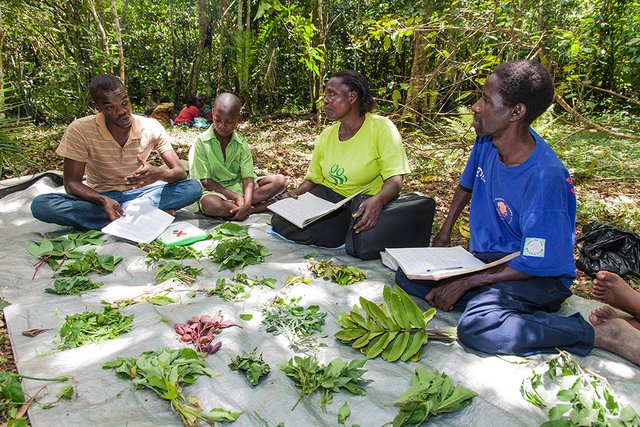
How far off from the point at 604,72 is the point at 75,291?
12.4 meters

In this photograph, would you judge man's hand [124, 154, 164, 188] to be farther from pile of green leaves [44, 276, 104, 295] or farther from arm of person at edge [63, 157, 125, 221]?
pile of green leaves [44, 276, 104, 295]

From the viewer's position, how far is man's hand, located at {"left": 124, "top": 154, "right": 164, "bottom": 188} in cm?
353

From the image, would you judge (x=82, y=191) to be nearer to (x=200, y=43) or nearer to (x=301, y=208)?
(x=301, y=208)

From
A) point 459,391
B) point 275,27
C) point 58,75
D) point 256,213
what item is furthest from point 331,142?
point 275,27

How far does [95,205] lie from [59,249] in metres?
0.53

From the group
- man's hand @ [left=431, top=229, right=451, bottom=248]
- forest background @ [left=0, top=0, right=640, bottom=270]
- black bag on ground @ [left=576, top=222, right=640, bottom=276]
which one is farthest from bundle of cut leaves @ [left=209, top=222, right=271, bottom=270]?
black bag on ground @ [left=576, top=222, right=640, bottom=276]

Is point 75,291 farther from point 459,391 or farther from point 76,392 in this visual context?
point 459,391

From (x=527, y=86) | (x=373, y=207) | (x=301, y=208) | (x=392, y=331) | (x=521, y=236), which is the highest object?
(x=527, y=86)

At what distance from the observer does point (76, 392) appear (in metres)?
1.79

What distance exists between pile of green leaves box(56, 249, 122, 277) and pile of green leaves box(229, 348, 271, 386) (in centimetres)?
132

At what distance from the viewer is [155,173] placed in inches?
144

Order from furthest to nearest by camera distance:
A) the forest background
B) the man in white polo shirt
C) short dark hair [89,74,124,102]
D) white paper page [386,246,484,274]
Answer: the forest background → the man in white polo shirt → short dark hair [89,74,124,102] → white paper page [386,246,484,274]

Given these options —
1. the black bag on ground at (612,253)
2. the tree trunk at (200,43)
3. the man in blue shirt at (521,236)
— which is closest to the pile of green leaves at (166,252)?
the man in blue shirt at (521,236)

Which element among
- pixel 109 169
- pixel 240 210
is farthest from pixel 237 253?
pixel 109 169
